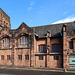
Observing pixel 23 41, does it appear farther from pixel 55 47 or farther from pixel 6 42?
pixel 55 47

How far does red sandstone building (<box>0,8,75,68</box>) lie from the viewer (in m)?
21.7

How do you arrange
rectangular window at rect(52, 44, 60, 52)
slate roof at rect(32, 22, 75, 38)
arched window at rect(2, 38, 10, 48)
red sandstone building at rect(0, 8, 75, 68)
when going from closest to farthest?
red sandstone building at rect(0, 8, 75, 68) < rectangular window at rect(52, 44, 60, 52) < slate roof at rect(32, 22, 75, 38) < arched window at rect(2, 38, 10, 48)

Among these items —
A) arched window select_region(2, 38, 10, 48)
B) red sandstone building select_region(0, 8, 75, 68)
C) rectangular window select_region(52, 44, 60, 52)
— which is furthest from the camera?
arched window select_region(2, 38, 10, 48)

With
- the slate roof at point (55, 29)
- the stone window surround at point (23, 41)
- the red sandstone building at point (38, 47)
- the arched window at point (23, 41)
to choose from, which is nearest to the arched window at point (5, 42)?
the red sandstone building at point (38, 47)

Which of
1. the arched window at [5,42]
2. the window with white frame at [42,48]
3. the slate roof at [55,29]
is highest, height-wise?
the slate roof at [55,29]

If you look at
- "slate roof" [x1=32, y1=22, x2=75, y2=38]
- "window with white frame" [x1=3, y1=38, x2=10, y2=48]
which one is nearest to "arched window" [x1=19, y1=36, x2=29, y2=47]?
"window with white frame" [x1=3, y1=38, x2=10, y2=48]

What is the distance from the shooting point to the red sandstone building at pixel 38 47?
21734 millimetres

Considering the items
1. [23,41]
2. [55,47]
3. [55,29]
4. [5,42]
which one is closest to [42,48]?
[55,47]

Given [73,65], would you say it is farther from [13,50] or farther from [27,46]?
[13,50]

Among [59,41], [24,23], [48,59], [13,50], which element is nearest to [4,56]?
[13,50]

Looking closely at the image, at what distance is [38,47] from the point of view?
2544 centimetres

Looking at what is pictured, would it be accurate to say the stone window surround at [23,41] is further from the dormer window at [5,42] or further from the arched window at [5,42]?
the dormer window at [5,42]

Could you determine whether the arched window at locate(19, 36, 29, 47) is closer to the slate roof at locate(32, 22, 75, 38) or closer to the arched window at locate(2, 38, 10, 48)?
→ the arched window at locate(2, 38, 10, 48)

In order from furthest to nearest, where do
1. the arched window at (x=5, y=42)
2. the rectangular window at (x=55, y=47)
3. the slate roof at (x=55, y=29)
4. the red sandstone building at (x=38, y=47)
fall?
the arched window at (x=5, y=42), the slate roof at (x=55, y=29), the rectangular window at (x=55, y=47), the red sandstone building at (x=38, y=47)
